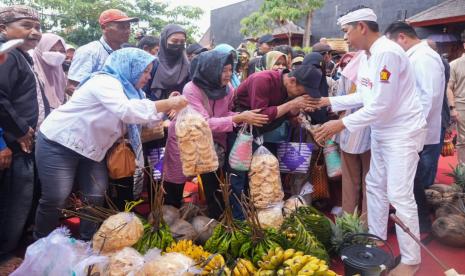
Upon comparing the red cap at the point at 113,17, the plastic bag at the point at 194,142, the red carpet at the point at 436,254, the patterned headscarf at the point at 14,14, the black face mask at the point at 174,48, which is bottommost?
the red carpet at the point at 436,254

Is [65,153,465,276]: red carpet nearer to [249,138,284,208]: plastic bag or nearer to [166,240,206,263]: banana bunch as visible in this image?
[249,138,284,208]: plastic bag

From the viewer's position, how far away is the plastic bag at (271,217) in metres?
2.88

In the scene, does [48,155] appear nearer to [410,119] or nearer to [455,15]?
[410,119]

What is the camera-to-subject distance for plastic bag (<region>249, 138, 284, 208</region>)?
3047 millimetres

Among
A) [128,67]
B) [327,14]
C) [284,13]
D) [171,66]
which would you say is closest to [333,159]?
[171,66]

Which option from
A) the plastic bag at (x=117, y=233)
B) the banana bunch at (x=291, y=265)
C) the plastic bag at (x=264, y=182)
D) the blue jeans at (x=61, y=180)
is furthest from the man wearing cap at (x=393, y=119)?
the blue jeans at (x=61, y=180)

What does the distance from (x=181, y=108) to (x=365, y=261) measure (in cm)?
151

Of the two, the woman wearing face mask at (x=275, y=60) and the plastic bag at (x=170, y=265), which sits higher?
the woman wearing face mask at (x=275, y=60)

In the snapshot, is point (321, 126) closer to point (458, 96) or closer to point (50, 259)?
point (50, 259)

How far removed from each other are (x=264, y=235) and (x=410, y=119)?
1344 millimetres

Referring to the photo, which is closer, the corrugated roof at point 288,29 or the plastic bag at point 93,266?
the plastic bag at point 93,266

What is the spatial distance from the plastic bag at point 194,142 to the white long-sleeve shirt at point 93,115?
37 cm

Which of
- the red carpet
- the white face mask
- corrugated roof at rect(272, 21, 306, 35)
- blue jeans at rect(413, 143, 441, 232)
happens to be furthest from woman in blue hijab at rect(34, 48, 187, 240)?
corrugated roof at rect(272, 21, 306, 35)

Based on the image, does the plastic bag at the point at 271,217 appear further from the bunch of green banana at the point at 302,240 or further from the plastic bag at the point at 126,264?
the plastic bag at the point at 126,264
